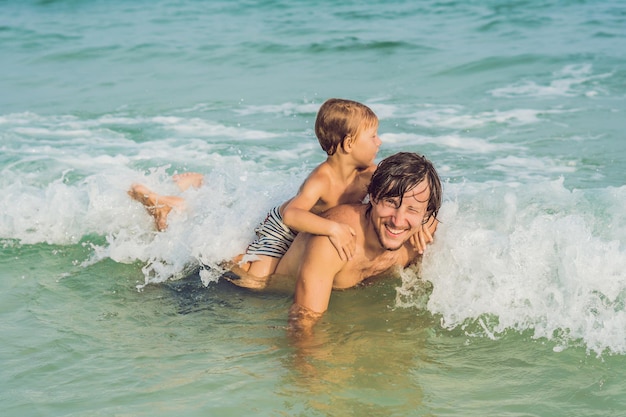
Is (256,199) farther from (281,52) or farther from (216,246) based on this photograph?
(281,52)

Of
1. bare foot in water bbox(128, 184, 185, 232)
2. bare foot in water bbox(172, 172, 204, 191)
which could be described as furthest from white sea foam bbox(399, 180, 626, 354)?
bare foot in water bbox(172, 172, 204, 191)

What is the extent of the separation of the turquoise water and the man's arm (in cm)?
14

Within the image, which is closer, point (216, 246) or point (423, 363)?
point (423, 363)

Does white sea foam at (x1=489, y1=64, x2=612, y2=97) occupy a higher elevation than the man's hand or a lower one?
higher

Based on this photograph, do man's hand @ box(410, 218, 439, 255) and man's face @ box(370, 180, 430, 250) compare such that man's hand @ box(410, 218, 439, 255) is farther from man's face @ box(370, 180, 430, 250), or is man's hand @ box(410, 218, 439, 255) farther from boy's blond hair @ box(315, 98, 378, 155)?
boy's blond hair @ box(315, 98, 378, 155)

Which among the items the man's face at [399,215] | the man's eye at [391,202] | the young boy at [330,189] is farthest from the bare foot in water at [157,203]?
the man's eye at [391,202]

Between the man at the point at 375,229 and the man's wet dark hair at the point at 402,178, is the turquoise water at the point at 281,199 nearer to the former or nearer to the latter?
the man at the point at 375,229

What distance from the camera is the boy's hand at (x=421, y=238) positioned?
5172mm

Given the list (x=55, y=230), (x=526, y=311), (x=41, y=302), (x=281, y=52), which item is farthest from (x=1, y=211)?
(x=281, y=52)

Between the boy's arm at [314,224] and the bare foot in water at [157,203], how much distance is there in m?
1.54

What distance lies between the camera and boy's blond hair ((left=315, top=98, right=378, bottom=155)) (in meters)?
5.03

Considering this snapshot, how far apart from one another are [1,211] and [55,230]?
60 centimetres

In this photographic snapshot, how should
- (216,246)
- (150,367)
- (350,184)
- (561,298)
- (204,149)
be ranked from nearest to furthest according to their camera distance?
(150,367), (561,298), (350,184), (216,246), (204,149)

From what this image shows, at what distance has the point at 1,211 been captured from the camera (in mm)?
6973
